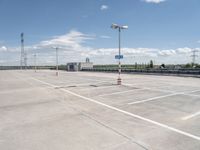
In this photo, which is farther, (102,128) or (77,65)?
(77,65)

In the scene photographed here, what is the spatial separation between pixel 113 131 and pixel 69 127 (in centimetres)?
144

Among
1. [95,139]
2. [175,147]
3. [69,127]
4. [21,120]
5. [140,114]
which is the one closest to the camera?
[175,147]

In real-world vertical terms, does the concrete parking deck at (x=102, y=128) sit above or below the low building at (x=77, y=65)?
below

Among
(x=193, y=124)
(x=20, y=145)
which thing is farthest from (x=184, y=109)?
(x=20, y=145)

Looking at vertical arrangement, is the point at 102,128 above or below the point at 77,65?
below

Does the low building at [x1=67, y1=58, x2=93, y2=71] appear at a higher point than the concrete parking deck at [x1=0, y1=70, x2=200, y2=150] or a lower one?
higher

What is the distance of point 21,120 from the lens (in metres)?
7.10

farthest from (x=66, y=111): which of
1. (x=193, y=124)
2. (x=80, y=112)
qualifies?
(x=193, y=124)

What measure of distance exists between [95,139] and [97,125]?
1205 millimetres

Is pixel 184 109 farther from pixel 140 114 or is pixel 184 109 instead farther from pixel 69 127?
pixel 69 127

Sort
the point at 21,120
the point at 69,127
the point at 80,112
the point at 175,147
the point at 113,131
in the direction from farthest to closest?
the point at 80,112, the point at 21,120, the point at 69,127, the point at 113,131, the point at 175,147

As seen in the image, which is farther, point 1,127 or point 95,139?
point 1,127

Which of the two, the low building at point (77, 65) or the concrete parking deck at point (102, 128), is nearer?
the concrete parking deck at point (102, 128)

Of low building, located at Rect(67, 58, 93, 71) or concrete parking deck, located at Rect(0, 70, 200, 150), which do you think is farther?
low building, located at Rect(67, 58, 93, 71)
